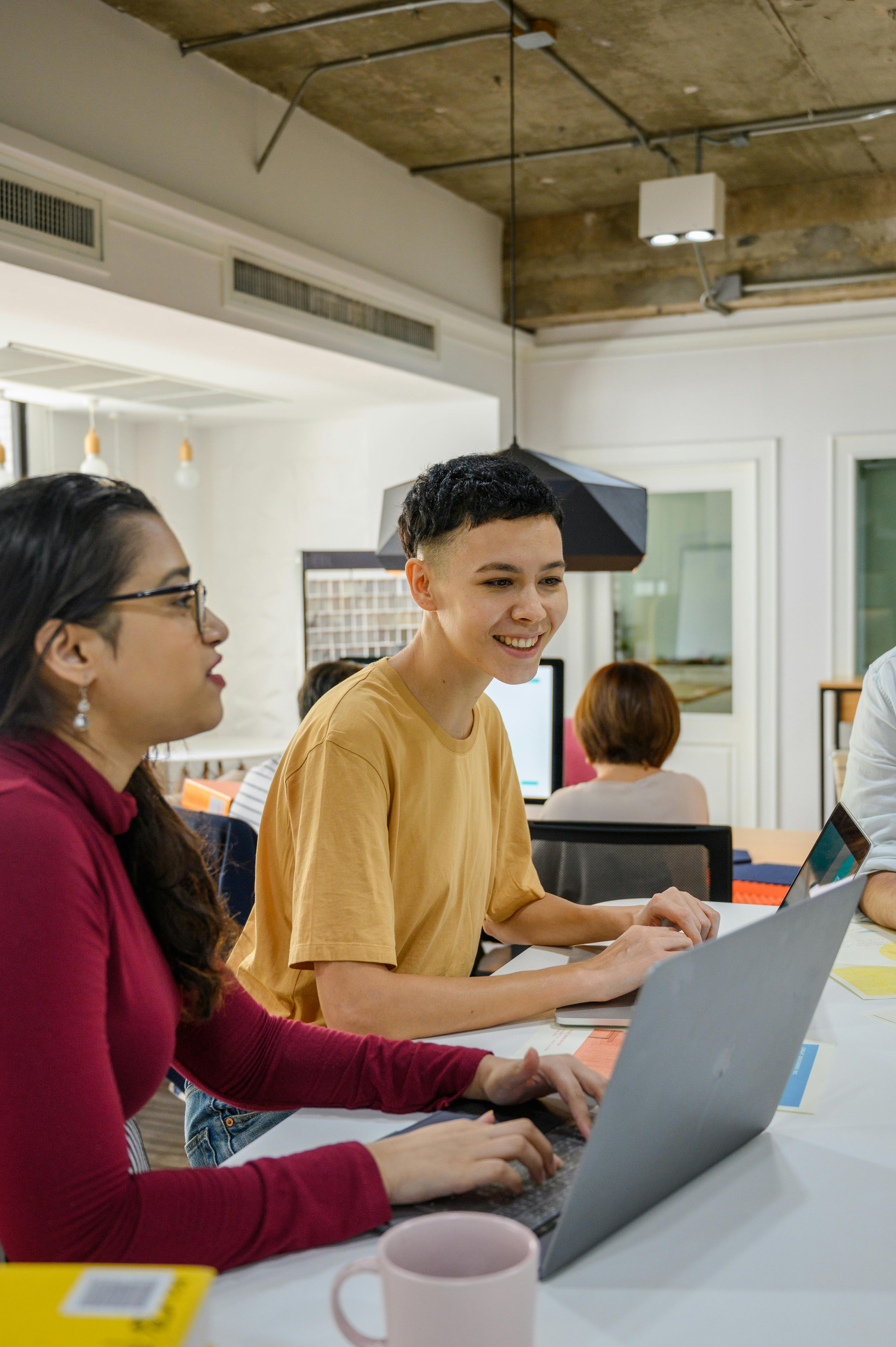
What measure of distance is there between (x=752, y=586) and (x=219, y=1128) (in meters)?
4.87

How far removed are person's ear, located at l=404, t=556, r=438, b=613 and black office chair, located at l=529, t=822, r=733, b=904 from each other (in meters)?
0.83

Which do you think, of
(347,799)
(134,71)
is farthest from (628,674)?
(134,71)

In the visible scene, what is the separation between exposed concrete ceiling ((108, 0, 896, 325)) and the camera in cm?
356

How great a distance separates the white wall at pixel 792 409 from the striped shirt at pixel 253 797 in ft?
11.4

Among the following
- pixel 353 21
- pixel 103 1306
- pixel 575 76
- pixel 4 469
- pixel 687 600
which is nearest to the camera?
pixel 103 1306

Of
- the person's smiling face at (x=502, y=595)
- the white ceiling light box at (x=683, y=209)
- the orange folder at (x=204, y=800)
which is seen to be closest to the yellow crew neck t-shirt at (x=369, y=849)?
the person's smiling face at (x=502, y=595)

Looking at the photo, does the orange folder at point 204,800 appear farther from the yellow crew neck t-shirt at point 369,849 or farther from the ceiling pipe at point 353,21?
the ceiling pipe at point 353,21

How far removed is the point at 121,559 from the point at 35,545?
2.7 inches

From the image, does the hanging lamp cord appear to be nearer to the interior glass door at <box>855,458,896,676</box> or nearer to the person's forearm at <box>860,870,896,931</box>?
the person's forearm at <box>860,870,896,931</box>

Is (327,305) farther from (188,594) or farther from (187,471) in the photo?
(188,594)

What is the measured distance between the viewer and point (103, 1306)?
0.50 m

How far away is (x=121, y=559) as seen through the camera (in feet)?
3.11

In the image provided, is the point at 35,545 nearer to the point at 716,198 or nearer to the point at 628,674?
the point at 628,674

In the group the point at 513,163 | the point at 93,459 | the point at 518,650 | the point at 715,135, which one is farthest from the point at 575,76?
the point at 518,650
